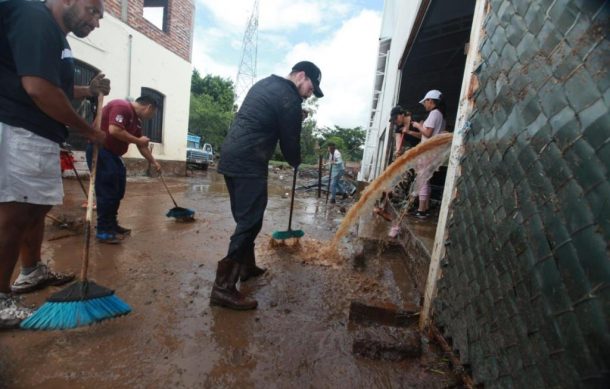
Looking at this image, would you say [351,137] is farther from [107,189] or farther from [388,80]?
[107,189]

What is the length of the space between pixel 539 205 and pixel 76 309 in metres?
2.32

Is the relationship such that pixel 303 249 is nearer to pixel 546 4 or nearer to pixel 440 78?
pixel 546 4

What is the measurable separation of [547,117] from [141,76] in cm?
1166

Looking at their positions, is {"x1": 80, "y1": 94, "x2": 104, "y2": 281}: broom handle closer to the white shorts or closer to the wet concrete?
the white shorts

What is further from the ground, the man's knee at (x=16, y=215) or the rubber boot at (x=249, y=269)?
the man's knee at (x=16, y=215)

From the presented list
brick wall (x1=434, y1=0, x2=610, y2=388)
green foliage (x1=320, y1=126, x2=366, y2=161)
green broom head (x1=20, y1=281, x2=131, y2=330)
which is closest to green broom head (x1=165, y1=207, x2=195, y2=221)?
green broom head (x1=20, y1=281, x2=131, y2=330)

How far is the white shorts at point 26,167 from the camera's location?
1.83 metres

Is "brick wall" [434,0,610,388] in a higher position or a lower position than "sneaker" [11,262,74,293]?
higher

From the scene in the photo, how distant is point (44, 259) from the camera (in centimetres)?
304

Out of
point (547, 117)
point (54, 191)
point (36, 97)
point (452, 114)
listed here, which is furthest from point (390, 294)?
point (452, 114)

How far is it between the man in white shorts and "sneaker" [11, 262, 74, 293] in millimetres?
431

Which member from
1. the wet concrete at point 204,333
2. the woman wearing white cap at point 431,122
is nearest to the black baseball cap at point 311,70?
the wet concrete at point 204,333

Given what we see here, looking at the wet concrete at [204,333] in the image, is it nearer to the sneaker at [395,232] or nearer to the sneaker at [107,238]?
the sneaker at [107,238]

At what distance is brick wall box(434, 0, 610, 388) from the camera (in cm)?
91
